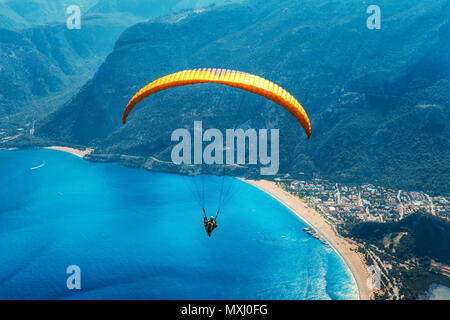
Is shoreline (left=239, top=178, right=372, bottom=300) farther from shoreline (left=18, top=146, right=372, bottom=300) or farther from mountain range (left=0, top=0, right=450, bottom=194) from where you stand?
mountain range (left=0, top=0, right=450, bottom=194)

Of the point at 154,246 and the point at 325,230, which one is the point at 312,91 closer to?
the point at 325,230

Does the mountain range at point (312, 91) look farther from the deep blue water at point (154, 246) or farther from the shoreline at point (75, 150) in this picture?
the deep blue water at point (154, 246)

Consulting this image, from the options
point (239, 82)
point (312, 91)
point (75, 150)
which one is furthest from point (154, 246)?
Answer: point (75, 150)

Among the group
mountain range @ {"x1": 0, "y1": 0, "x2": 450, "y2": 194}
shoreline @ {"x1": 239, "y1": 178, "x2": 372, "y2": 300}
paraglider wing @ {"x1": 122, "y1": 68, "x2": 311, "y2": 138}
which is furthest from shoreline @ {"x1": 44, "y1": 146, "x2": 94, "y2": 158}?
paraglider wing @ {"x1": 122, "y1": 68, "x2": 311, "y2": 138}

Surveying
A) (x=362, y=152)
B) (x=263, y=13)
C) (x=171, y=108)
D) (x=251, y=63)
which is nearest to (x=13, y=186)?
(x=171, y=108)

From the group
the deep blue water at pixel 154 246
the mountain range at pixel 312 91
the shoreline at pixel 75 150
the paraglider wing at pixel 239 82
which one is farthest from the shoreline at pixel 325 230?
the shoreline at pixel 75 150

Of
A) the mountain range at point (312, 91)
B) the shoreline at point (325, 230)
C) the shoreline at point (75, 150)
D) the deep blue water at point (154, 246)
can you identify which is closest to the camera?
the deep blue water at point (154, 246)
